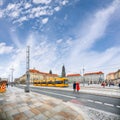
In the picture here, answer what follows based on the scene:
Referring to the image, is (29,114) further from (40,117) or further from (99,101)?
(99,101)

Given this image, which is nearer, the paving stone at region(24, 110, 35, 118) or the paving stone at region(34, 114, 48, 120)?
the paving stone at region(34, 114, 48, 120)

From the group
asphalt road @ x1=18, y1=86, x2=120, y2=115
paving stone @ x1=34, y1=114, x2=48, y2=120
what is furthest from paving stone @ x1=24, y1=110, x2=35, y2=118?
asphalt road @ x1=18, y1=86, x2=120, y2=115

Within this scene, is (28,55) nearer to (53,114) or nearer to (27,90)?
(27,90)

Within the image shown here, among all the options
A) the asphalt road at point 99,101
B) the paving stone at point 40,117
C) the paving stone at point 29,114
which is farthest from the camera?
the asphalt road at point 99,101

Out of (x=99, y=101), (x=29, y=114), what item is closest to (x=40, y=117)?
(x=29, y=114)

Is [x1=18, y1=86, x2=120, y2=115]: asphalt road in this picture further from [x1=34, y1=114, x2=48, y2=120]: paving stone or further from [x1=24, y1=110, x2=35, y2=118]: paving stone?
[x1=24, y1=110, x2=35, y2=118]: paving stone

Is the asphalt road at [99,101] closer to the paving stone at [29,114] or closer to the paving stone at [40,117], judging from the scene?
the paving stone at [40,117]

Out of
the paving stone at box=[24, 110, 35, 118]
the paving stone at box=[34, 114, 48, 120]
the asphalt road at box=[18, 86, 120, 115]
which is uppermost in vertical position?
the paving stone at box=[24, 110, 35, 118]

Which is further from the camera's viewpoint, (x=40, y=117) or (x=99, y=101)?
(x=99, y=101)

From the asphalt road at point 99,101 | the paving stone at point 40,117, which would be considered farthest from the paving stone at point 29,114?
the asphalt road at point 99,101

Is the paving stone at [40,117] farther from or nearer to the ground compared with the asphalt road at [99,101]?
farther from the ground

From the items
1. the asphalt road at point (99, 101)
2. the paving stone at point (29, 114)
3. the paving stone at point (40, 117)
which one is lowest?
the asphalt road at point (99, 101)

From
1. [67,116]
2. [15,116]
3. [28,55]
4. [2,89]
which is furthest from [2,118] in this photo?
[2,89]

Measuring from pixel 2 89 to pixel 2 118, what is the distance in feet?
64.5
